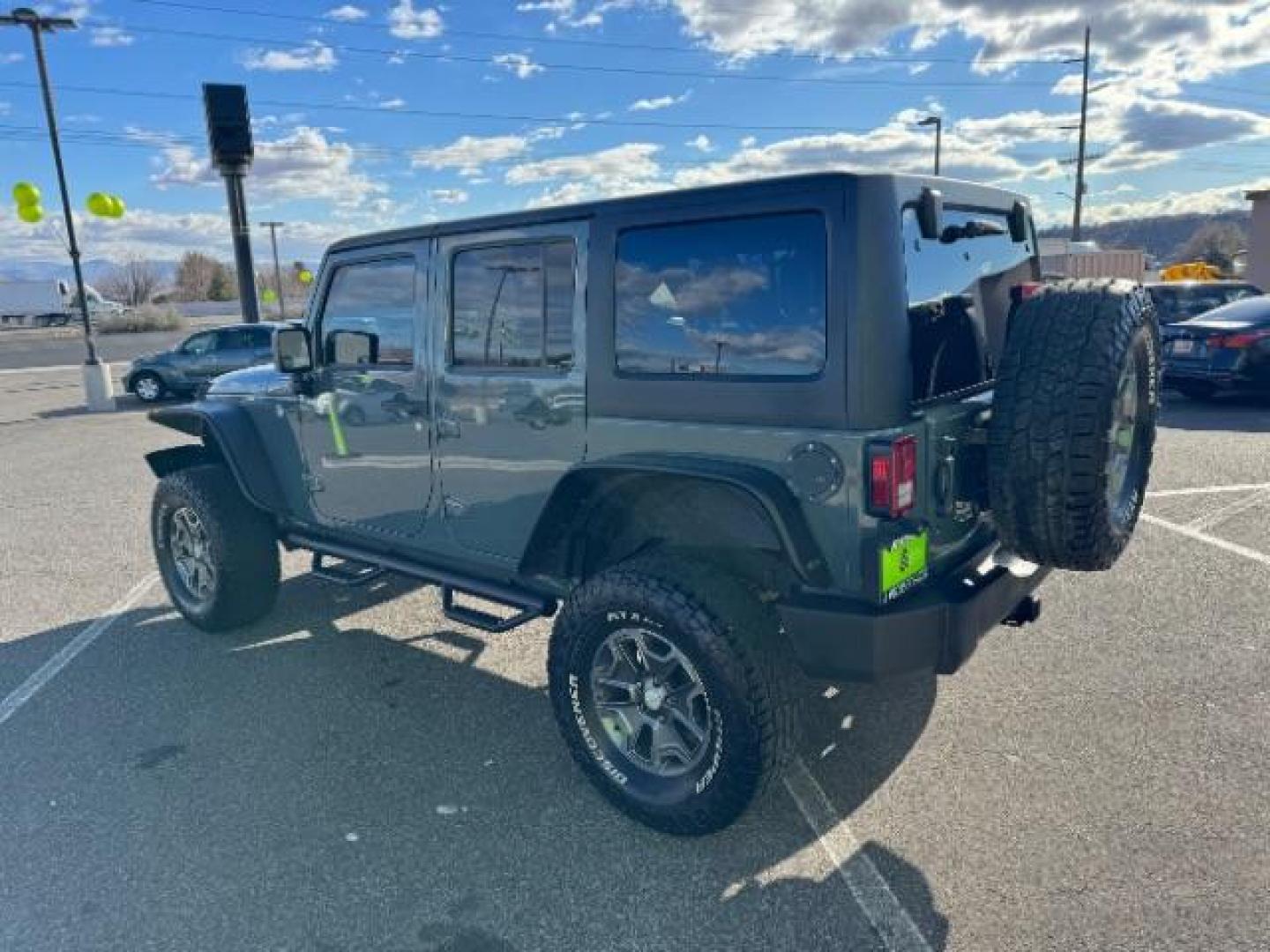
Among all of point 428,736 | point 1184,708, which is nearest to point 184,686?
point 428,736

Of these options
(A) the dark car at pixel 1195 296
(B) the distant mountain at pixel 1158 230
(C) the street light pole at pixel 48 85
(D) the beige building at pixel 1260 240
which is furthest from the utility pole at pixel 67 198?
(B) the distant mountain at pixel 1158 230

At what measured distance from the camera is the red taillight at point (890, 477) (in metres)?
2.38

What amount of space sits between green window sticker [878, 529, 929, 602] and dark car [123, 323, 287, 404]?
15.4 m

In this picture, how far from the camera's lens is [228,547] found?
172 inches

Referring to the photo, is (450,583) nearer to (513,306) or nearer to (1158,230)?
(513,306)

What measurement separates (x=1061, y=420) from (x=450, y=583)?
2390mm

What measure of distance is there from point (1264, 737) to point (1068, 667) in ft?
2.56

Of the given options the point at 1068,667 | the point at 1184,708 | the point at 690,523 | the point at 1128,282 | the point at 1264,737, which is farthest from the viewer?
the point at 1068,667

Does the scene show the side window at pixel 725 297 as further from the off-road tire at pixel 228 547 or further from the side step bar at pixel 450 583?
the off-road tire at pixel 228 547

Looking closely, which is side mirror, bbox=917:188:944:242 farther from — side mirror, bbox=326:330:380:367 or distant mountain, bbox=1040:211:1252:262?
distant mountain, bbox=1040:211:1252:262

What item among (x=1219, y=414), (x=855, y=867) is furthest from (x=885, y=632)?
(x=1219, y=414)

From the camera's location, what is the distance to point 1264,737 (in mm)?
3205

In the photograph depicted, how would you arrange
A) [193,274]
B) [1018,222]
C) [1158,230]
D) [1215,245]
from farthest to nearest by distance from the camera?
[1158,230] < [193,274] < [1215,245] < [1018,222]

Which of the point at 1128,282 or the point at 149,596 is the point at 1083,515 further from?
the point at 149,596
